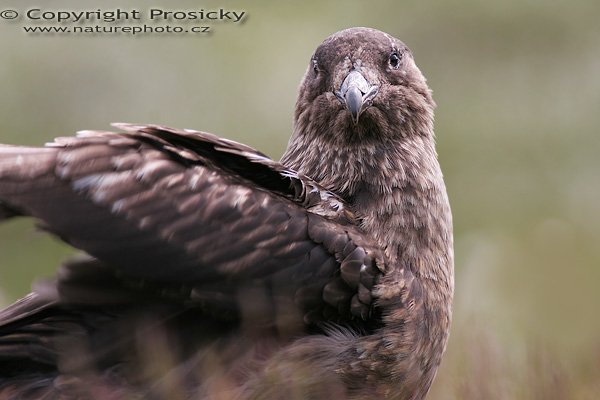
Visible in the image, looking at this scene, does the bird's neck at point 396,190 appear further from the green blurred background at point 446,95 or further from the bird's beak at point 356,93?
the green blurred background at point 446,95

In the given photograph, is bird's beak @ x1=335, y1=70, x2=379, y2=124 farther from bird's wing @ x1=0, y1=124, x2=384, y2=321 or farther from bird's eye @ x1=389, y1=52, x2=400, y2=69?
bird's wing @ x1=0, y1=124, x2=384, y2=321

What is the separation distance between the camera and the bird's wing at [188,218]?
447 centimetres

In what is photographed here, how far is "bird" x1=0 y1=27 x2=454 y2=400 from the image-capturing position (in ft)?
14.8

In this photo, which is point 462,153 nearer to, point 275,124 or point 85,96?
Result: point 275,124

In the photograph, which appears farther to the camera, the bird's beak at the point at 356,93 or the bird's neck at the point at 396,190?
the bird's beak at the point at 356,93

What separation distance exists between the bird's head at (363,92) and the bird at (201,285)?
53 cm

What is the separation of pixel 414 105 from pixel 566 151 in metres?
6.84

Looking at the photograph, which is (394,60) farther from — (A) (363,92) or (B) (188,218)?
(B) (188,218)

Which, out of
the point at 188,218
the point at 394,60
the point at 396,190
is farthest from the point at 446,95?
the point at 188,218

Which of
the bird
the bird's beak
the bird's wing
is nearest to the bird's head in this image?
the bird's beak

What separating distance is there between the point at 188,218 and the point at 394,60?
1.61 meters

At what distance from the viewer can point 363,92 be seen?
5543 millimetres

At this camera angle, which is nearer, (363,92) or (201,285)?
(201,285)

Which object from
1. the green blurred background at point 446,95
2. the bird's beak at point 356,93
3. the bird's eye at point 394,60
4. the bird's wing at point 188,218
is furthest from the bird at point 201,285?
the green blurred background at point 446,95
